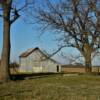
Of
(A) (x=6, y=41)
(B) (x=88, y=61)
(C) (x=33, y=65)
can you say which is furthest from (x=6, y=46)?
(C) (x=33, y=65)

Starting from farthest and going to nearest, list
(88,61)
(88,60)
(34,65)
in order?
(34,65)
(88,61)
(88,60)

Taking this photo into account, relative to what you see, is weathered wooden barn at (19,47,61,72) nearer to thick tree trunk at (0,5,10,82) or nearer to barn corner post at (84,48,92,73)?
barn corner post at (84,48,92,73)

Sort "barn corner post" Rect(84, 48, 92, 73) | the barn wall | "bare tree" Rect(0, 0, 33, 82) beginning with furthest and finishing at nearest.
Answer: the barn wall → "barn corner post" Rect(84, 48, 92, 73) → "bare tree" Rect(0, 0, 33, 82)

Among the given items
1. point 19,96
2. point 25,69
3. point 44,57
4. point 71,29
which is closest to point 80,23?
point 71,29

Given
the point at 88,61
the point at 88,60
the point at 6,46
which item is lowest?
the point at 88,61

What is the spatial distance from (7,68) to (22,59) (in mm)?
71442

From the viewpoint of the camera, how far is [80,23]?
44.5 m

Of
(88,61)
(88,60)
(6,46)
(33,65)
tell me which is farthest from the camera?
(33,65)

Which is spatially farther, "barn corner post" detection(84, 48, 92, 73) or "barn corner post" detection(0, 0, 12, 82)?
"barn corner post" detection(84, 48, 92, 73)

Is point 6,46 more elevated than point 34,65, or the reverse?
point 6,46

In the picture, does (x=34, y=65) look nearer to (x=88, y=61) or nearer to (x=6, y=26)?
(x=88, y=61)

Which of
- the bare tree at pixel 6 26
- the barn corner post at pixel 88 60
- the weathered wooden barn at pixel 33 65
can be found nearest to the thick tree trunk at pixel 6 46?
the bare tree at pixel 6 26

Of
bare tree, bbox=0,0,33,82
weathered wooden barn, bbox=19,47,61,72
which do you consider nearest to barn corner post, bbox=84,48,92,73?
bare tree, bbox=0,0,33,82

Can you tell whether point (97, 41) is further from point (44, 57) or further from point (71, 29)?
point (44, 57)
